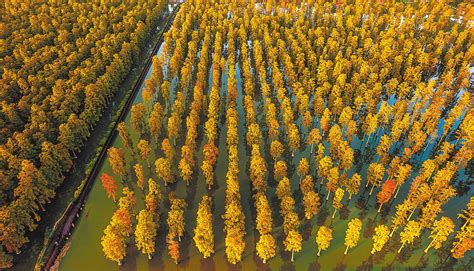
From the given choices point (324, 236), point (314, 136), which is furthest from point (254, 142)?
point (324, 236)

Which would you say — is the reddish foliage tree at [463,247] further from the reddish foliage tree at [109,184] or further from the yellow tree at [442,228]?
the reddish foliage tree at [109,184]

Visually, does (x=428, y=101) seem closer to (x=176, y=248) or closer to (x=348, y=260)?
(x=348, y=260)

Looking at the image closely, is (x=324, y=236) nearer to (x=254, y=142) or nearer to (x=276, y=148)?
(x=276, y=148)

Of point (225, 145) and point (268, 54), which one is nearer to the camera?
point (225, 145)

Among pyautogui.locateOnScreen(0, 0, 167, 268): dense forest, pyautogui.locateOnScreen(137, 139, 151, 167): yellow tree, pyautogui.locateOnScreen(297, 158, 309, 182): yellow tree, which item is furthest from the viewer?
pyautogui.locateOnScreen(137, 139, 151, 167): yellow tree

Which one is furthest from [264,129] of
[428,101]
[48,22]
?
[48,22]

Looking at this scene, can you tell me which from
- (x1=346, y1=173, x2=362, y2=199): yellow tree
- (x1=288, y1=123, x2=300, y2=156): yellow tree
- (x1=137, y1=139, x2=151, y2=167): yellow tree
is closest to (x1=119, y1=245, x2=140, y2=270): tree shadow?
(x1=137, y1=139, x2=151, y2=167): yellow tree

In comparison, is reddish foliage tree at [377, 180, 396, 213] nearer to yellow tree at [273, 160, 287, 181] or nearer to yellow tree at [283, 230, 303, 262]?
yellow tree at [273, 160, 287, 181]
